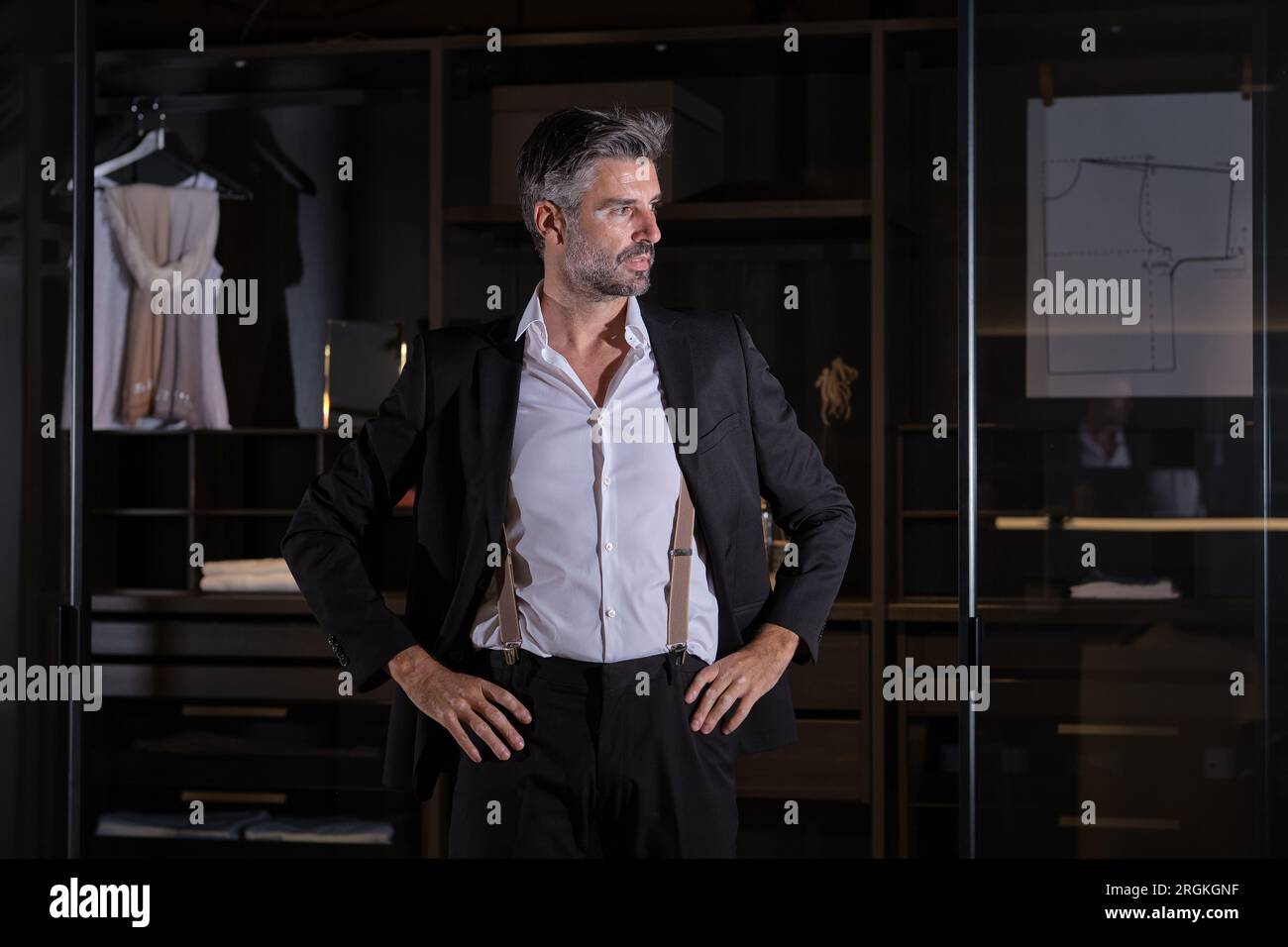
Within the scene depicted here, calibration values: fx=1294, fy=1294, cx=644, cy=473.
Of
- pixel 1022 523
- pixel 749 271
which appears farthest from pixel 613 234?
pixel 1022 523

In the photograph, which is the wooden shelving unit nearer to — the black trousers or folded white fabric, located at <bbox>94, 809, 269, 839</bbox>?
folded white fabric, located at <bbox>94, 809, 269, 839</bbox>

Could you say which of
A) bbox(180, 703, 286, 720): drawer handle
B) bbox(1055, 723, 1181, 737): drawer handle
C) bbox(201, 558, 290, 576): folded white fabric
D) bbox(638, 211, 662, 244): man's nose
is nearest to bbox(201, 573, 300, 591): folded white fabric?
bbox(201, 558, 290, 576): folded white fabric

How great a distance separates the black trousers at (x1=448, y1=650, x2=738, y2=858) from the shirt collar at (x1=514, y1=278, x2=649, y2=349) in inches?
21.6

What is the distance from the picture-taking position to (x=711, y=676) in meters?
2.11

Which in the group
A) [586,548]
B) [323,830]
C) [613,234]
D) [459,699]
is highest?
[613,234]

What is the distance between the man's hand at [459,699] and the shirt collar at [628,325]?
22.7 inches

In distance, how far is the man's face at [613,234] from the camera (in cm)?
228

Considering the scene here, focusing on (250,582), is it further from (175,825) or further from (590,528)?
(590,528)

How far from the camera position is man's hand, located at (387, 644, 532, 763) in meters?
2.06

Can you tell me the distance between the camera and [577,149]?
7.50 feet

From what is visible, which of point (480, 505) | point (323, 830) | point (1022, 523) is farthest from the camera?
point (323, 830)

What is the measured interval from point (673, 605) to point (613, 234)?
2.18 ft

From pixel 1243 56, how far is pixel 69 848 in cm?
340

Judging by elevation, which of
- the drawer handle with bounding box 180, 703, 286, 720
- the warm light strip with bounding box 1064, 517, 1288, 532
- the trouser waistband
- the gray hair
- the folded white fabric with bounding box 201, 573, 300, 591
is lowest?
the drawer handle with bounding box 180, 703, 286, 720
